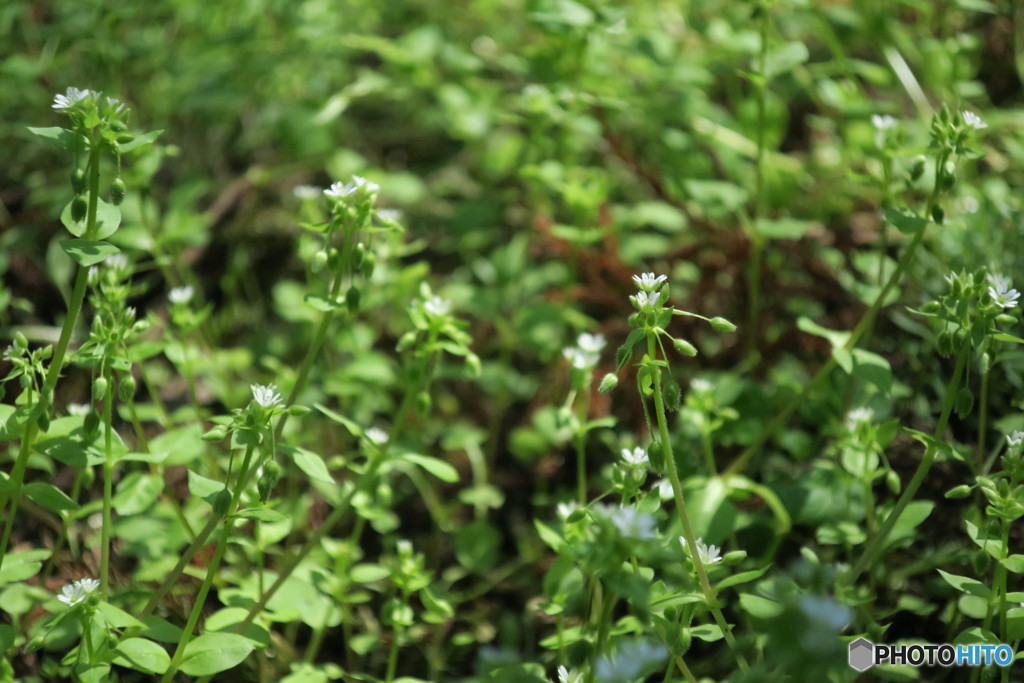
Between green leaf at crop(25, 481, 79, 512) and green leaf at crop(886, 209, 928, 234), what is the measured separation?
3.80 feet

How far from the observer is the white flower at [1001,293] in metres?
1.14

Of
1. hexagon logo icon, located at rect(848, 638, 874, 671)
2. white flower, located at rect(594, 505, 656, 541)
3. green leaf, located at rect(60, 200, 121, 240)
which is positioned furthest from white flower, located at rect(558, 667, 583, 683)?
green leaf, located at rect(60, 200, 121, 240)

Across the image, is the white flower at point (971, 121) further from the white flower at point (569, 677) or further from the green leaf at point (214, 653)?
the green leaf at point (214, 653)

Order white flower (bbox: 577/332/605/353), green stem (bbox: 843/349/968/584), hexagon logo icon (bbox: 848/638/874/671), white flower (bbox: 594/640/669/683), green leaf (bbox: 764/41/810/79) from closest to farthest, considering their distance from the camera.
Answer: white flower (bbox: 594/640/669/683)
green stem (bbox: 843/349/968/584)
hexagon logo icon (bbox: 848/638/874/671)
white flower (bbox: 577/332/605/353)
green leaf (bbox: 764/41/810/79)

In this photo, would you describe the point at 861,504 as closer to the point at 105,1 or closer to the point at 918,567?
the point at 918,567

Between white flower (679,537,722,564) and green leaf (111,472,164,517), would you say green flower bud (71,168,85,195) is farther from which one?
white flower (679,537,722,564)

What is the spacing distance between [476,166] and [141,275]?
0.90 metres

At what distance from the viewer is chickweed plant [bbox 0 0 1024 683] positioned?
3.72ft

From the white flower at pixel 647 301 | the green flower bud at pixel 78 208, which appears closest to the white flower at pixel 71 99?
the green flower bud at pixel 78 208

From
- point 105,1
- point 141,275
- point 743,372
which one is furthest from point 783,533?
point 105,1

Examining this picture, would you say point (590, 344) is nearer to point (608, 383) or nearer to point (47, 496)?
point (608, 383)

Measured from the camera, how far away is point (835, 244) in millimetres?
2066

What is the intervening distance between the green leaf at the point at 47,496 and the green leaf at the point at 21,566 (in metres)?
0.13

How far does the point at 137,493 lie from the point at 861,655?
42.2 inches
